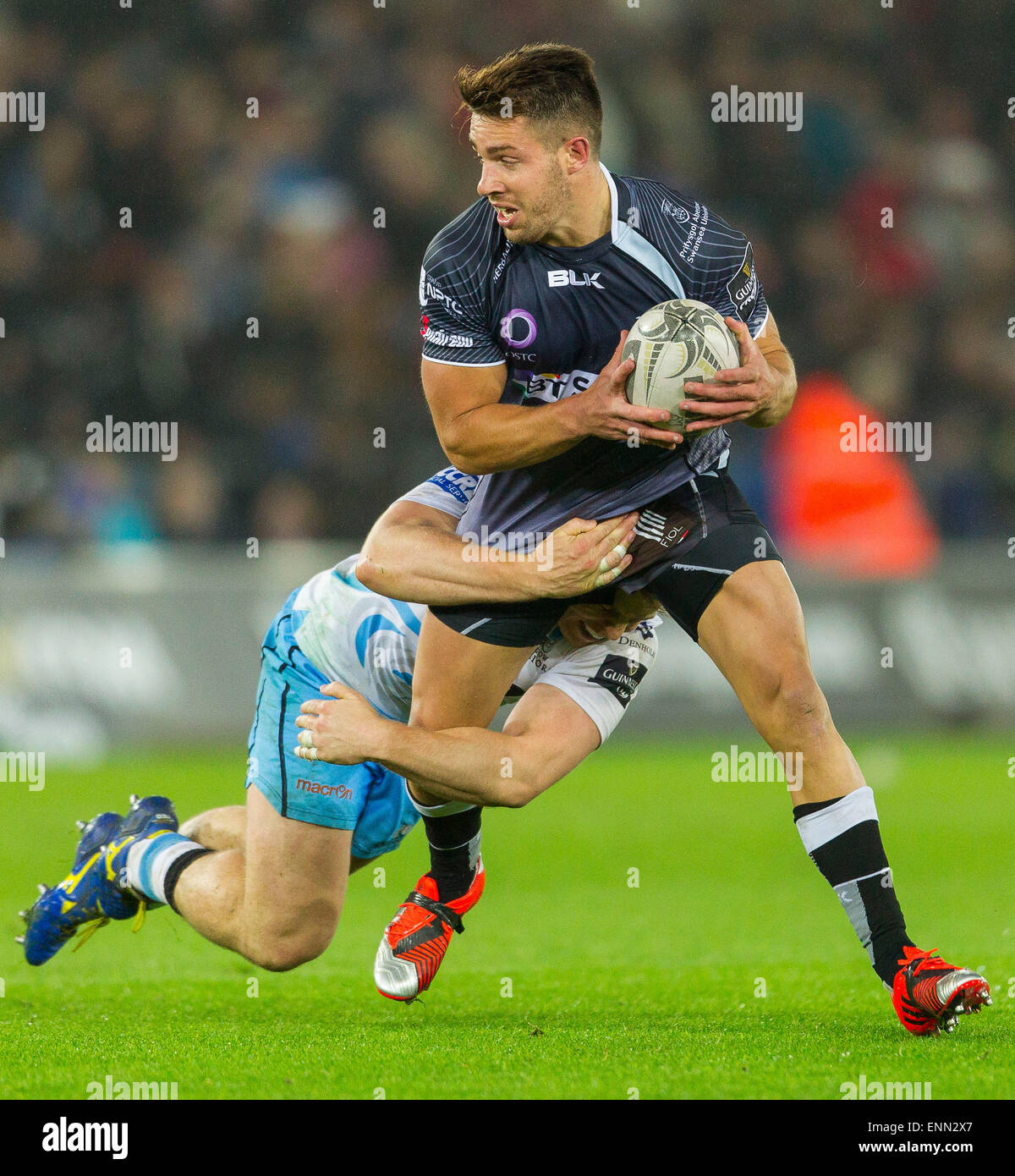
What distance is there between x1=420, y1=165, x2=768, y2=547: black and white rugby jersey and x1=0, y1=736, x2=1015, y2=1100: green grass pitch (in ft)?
5.06

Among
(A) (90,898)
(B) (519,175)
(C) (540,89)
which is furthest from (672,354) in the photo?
(A) (90,898)

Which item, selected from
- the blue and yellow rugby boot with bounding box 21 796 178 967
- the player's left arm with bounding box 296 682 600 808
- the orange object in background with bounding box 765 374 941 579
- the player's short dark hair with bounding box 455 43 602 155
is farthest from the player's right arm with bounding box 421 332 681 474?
the orange object in background with bounding box 765 374 941 579

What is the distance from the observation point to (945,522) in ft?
41.9

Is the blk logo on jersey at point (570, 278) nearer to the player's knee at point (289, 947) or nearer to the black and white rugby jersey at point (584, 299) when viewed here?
the black and white rugby jersey at point (584, 299)

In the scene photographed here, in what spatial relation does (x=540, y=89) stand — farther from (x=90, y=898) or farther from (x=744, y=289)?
(x=90, y=898)

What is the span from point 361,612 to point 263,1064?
167 cm

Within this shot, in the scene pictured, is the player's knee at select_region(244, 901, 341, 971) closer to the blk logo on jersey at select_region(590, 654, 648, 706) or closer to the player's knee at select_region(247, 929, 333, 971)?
the player's knee at select_region(247, 929, 333, 971)

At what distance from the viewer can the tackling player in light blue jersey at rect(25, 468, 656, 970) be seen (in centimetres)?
471

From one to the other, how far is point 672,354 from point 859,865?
1.49 meters

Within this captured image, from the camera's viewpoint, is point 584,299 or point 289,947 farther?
point 289,947

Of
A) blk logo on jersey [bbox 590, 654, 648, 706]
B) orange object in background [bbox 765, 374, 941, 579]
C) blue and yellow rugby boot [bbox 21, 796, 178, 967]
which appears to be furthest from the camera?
orange object in background [bbox 765, 374, 941, 579]

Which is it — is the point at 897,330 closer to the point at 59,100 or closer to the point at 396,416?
the point at 396,416

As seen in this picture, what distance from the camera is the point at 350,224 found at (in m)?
13.2

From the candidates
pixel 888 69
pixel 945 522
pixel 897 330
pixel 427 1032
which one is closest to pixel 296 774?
pixel 427 1032
